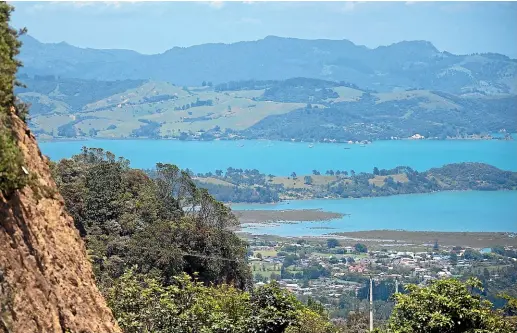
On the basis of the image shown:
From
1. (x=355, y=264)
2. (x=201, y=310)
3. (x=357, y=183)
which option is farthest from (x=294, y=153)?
(x=201, y=310)

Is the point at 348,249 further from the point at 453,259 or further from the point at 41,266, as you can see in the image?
the point at 41,266

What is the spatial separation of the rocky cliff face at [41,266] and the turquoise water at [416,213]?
67.7m

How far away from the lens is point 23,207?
10211mm

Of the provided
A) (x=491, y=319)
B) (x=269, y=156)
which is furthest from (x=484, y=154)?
(x=491, y=319)

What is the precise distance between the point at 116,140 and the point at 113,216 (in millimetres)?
159701

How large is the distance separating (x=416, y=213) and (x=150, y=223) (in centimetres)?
7198

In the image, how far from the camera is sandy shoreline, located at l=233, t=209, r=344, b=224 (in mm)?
89062

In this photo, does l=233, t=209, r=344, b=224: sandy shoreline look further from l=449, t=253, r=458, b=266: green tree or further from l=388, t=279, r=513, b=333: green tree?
l=388, t=279, r=513, b=333: green tree

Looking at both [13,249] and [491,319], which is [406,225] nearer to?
[491,319]

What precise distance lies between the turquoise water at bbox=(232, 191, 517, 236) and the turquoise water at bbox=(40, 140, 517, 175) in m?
27.9

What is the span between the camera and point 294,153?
563ft

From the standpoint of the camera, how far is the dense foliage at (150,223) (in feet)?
86.1

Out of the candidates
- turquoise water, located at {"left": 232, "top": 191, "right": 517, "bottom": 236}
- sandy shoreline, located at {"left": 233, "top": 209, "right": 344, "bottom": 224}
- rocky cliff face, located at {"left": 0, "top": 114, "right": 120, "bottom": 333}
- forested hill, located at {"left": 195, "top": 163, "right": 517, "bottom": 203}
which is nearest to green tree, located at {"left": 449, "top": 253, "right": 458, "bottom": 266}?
turquoise water, located at {"left": 232, "top": 191, "right": 517, "bottom": 236}

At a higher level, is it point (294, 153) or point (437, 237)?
point (294, 153)
